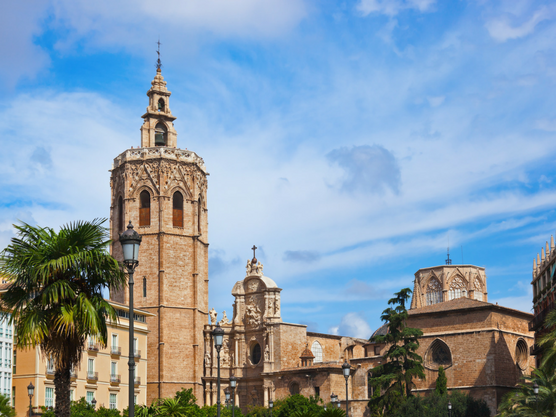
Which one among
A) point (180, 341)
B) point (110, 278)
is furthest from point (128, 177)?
point (110, 278)

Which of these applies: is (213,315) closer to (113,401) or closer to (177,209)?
(177,209)

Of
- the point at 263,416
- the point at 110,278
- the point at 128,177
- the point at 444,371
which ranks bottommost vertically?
the point at 263,416

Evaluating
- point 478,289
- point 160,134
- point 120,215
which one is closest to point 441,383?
point 120,215

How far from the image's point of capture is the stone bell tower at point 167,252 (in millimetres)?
64125

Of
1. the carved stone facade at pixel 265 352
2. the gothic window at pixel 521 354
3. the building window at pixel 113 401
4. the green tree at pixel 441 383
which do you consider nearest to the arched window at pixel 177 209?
the carved stone facade at pixel 265 352

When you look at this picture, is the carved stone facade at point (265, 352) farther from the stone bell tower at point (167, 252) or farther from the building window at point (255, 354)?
the stone bell tower at point (167, 252)

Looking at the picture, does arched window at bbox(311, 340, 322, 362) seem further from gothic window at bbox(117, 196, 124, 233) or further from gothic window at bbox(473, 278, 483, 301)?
gothic window at bbox(473, 278, 483, 301)

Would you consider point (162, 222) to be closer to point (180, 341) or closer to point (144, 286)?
point (144, 286)

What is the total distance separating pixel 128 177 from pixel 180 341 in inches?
618

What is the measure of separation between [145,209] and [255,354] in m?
16.9

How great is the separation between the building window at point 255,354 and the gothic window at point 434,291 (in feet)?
103

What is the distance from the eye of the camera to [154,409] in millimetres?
21344

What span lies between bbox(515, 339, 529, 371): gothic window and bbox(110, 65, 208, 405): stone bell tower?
27.4m

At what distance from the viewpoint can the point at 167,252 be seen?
6550 cm
